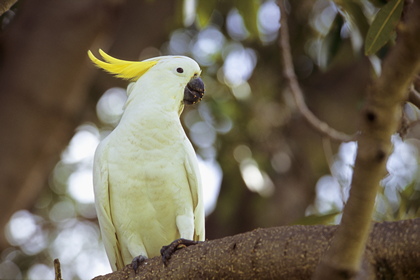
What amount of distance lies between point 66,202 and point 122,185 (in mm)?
3211

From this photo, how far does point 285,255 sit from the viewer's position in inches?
61.2

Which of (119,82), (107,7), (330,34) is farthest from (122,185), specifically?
(119,82)

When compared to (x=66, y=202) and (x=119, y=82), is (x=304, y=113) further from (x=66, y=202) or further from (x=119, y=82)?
(x=66, y=202)

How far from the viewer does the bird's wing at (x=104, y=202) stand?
2.32m

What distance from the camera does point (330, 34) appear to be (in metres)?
2.99

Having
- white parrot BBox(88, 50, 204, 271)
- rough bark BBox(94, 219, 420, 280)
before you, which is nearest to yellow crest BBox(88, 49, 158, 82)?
white parrot BBox(88, 50, 204, 271)

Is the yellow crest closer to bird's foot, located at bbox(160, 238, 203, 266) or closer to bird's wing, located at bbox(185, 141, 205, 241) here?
bird's wing, located at bbox(185, 141, 205, 241)

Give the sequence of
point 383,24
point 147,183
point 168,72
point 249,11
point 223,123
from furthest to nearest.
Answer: point 223,123, point 249,11, point 168,72, point 147,183, point 383,24

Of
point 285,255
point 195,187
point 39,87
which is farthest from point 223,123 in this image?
point 285,255

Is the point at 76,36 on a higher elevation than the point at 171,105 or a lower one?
lower

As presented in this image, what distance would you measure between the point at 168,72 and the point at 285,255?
1174mm

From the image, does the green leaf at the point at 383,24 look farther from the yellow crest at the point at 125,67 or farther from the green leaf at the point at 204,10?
the green leaf at the point at 204,10

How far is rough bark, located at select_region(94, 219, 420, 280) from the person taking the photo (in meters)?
1.45

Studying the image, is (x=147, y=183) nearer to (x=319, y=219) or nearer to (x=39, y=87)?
(x=319, y=219)
